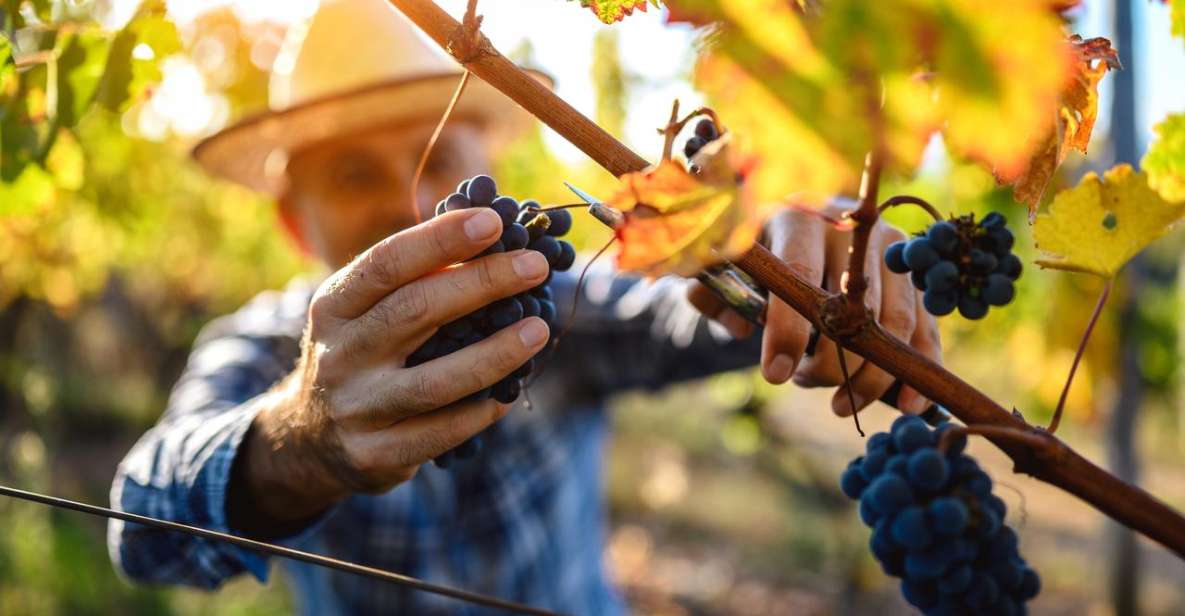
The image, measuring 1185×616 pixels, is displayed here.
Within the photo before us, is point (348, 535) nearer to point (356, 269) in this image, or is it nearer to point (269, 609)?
point (356, 269)

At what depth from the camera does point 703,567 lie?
7105mm

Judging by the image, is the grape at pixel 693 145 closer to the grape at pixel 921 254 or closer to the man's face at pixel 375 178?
the grape at pixel 921 254

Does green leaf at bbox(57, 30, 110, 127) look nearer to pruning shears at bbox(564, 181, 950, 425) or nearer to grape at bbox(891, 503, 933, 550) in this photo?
pruning shears at bbox(564, 181, 950, 425)

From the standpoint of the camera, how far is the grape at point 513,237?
2.44ft

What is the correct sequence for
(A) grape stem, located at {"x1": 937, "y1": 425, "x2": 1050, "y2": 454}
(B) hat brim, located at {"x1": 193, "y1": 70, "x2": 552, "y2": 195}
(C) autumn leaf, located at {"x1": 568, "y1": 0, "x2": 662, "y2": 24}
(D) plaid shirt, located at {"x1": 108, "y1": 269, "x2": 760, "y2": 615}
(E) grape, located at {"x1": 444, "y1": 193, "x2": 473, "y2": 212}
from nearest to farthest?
(A) grape stem, located at {"x1": 937, "y1": 425, "x2": 1050, "y2": 454} < (C) autumn leaf, located at {"x1": 568, "y1": 0, "x2": 662, "y2": 24} < (E) grape, located at {"x1": 444, "y1": 193, "x2": 473, "y2": 212} < (D) plaid shirt, located at {"x1": 108, "y1": 269, "x2": 760, "y2": 615} < (B) hat brim, located at {"x1": 193, "y1": 70, "x2": 552, "y2": 195}

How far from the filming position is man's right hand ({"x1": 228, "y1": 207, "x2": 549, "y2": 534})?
2.32ft

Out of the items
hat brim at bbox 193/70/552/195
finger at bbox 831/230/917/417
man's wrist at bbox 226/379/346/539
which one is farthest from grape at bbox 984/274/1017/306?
hat brim at bbox 193/70/552/195

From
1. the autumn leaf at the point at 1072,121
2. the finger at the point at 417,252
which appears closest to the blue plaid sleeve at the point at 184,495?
the finger at the point at 417,252

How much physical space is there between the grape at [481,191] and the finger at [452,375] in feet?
0.36

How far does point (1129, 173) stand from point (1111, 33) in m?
2.76

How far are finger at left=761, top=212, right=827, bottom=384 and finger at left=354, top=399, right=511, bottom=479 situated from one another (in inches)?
9.6

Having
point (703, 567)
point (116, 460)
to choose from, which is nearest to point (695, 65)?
point (703, 567)

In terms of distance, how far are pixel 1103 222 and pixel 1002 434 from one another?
26 cm

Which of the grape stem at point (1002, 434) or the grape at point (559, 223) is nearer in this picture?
the grape stem at point (1002, 434)
